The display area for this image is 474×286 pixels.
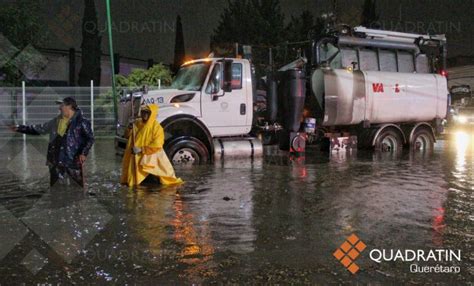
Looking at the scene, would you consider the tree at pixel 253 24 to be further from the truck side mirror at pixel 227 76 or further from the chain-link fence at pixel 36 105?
the truck side mirror at pixel 227 76

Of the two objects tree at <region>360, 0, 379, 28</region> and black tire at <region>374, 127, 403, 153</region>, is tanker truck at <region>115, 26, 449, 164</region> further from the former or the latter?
tree at <region>360, 0, 379, 28</region>

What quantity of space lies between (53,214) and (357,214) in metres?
3.94

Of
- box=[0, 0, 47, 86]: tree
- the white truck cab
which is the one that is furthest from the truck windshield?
box=[0, 0, 47, 86]: tree

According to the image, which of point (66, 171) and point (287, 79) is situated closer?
point (66, 171)

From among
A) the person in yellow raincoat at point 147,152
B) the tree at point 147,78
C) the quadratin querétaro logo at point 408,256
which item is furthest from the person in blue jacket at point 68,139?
the tree at point 147,78

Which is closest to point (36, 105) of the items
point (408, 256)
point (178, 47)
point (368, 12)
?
point (408, 256)

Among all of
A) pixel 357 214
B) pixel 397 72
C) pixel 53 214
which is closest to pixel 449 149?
pixel 397 72

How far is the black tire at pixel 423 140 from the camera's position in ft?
49.4

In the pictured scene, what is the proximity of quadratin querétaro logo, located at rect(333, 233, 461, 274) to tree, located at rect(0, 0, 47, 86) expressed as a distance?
685 inches

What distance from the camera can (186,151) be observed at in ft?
36.3

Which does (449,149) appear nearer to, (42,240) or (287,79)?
(287,79)

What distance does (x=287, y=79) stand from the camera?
1280cm

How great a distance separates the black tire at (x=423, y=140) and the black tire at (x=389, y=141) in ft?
1.76

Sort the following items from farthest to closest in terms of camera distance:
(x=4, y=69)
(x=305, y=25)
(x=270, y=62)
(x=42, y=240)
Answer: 1. (x=305, y=25)
2. (x=4, y=69)
3. (x=270, y=62)
4. (x=42, y=240)
